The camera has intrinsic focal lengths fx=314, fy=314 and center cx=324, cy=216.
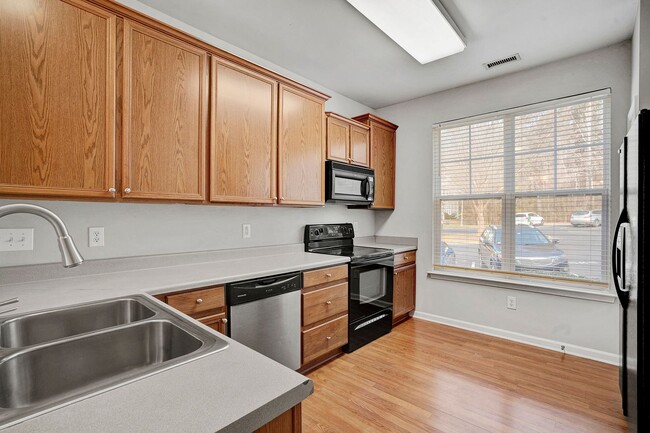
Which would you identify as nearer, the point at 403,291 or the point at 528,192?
the point at 528,192

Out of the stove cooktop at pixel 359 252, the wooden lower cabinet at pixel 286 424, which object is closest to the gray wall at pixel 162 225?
the stove cooktop at pixel 359 252

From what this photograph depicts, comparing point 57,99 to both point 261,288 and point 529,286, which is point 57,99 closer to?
point 261,288

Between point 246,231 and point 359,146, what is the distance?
1.55 metres

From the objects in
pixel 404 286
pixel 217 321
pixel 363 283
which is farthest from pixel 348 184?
pixel 217 321

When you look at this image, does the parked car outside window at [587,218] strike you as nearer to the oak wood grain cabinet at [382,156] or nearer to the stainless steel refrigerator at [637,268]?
the stainless steel refrigerator at [637,268]

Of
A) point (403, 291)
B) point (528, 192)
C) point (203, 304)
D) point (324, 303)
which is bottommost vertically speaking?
point (403, 291)

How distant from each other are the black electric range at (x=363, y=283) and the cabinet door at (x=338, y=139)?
0.75m

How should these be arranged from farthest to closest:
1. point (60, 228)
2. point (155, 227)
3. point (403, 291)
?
point (403, 291), point (155, 227), point (60, 228)

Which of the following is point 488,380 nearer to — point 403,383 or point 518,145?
point 403,383

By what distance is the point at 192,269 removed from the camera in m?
2.06

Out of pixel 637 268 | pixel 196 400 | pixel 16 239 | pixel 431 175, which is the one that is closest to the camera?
pixel 196 400

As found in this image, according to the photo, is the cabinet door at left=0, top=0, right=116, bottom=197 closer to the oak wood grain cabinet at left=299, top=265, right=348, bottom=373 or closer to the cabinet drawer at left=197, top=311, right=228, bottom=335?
the cabinet drawer at left=197, top=311, right=228, bottom=335

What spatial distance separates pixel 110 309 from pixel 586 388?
3.01m

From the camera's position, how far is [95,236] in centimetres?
186
